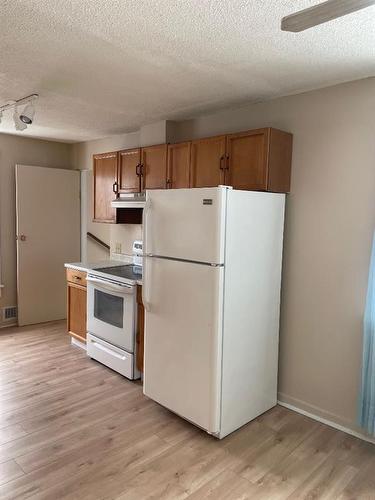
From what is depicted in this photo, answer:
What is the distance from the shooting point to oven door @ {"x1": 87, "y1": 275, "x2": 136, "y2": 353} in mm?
3297

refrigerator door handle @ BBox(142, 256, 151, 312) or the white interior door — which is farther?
the white interior door

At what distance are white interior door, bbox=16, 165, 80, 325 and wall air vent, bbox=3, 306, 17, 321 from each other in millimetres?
84

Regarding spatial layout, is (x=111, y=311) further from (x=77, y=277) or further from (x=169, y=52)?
(x=169, y=52)

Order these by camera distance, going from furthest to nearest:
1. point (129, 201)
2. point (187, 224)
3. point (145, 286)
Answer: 1. point (129, 201)
2. point (145, 286)
3. point (187, 224)

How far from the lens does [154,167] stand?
11.7 ft

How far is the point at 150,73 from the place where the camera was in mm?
2469

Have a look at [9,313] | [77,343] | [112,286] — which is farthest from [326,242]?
[9,313]

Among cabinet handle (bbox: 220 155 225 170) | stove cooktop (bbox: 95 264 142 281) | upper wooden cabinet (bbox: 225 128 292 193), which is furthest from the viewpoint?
stove cooktop (bbox: 95 264 142 281)

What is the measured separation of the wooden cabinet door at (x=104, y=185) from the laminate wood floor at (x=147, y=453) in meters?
1.79

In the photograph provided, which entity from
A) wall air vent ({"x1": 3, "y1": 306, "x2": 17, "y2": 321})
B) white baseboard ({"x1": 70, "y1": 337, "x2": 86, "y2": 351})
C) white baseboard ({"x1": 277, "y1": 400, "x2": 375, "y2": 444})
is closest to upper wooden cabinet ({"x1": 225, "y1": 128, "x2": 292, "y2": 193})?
white baseboard ({"x1": 277, "y1": 400, "x2": 375, "y2": 444})

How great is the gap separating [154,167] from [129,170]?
15.0 inches

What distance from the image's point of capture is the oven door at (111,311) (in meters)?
3.30

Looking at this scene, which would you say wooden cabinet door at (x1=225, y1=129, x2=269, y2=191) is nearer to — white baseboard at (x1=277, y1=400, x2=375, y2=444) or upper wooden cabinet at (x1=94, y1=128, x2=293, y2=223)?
upper wooden cabinet at (x1=94, y1=128, x2=293, y2=223)

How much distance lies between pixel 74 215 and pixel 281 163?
3.37m
